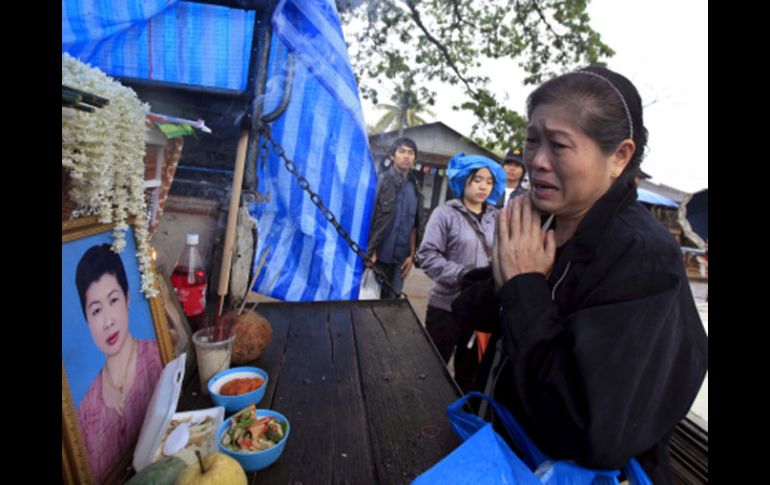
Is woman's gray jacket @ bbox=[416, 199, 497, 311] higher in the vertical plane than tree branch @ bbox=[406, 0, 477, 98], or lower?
lower

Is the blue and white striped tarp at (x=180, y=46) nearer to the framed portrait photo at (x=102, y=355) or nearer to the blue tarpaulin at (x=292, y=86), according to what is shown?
the blue tarpaulin at (x=292, y=86)

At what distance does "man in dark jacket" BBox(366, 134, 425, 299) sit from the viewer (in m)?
4.61

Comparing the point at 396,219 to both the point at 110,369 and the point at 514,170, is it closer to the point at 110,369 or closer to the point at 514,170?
the point at 514,170

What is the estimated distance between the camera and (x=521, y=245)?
46.4 inches

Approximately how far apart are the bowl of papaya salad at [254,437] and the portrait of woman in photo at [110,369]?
0.86ft

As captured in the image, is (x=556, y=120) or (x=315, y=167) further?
(x=315, y=167)

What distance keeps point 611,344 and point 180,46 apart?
283 cm

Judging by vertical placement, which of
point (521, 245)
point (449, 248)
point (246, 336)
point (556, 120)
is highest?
point (556, 120)

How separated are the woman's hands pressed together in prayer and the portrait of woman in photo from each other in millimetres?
1136

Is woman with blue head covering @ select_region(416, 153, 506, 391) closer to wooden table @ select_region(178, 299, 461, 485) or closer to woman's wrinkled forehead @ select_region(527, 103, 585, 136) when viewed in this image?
wooden table @ select_region(178, 299, 461, 485)

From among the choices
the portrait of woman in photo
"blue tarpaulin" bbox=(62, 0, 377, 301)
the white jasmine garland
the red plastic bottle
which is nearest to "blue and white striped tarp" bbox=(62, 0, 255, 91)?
"blue tarpaulin" bbox=(62, 0, 377, 301)

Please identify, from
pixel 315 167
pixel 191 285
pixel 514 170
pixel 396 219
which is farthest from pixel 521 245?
pixel 514 170

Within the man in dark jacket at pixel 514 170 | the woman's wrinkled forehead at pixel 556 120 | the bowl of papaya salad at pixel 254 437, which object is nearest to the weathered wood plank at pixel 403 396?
the bowl of papaya salad at pixel 254 437

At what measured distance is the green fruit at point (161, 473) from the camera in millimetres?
866
